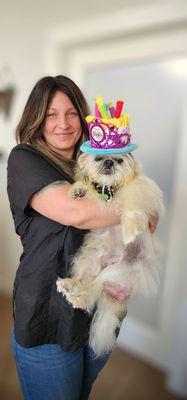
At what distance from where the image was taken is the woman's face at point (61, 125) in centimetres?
123

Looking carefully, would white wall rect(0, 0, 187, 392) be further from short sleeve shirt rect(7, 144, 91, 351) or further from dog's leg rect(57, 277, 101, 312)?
short sleeve shirt rect(7, 144, 91, 351)

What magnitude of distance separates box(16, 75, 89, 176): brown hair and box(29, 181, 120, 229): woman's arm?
0.56ft

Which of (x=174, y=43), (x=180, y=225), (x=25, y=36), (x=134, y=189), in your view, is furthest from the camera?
(x=25, y=36)

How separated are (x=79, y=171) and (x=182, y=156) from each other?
1.07 metres

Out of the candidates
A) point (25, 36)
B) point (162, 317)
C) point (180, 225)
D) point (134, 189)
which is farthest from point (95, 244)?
point (25, 36)

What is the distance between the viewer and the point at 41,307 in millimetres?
1174

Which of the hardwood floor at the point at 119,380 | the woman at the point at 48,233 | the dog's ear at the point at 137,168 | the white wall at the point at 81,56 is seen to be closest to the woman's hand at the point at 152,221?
the woman at the point at 48,233

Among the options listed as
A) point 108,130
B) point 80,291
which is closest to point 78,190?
point 108,130

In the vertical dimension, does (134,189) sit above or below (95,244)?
above

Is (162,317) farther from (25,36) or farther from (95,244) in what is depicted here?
(25,36)

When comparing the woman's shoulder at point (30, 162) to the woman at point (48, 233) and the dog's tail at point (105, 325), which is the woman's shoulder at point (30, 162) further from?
the dog's tail at point (105, 325)

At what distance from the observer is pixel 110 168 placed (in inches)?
47.3

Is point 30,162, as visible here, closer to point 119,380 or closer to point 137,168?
point 137,168

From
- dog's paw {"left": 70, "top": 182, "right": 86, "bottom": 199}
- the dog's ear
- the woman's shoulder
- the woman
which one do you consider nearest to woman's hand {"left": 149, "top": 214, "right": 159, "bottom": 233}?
the woman
